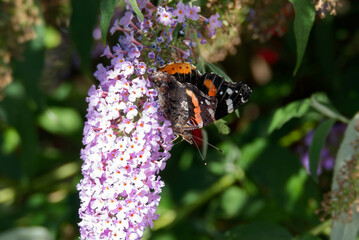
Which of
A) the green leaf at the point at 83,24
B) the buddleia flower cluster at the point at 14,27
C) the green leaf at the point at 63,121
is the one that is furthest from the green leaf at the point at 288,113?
the green leaf at the point at 63,121

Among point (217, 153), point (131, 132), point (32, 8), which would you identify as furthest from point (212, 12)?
point (217, 153)

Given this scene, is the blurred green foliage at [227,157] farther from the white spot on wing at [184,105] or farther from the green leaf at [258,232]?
the white spot on wing at [184,105]

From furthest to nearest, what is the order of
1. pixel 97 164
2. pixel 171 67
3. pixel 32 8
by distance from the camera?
pixel 32 8
pixel 171 67
pixel 97 164

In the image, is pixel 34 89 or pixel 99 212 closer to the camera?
pixel 99 212

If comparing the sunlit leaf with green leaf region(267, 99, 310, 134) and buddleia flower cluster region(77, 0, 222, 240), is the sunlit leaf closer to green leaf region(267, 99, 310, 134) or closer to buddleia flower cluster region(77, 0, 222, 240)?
green leaf region(267, 99, 310, 134)

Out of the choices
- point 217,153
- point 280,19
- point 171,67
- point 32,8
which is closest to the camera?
point 171,67

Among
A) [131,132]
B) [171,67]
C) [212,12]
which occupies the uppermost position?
[212,12]

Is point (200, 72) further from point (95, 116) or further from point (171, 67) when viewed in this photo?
point (95, 116)

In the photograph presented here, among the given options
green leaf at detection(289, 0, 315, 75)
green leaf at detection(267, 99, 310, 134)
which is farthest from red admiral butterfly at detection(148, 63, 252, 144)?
green leaf at detection(267, 99, 310, 134)

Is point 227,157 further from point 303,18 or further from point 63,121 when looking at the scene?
point 303,18
